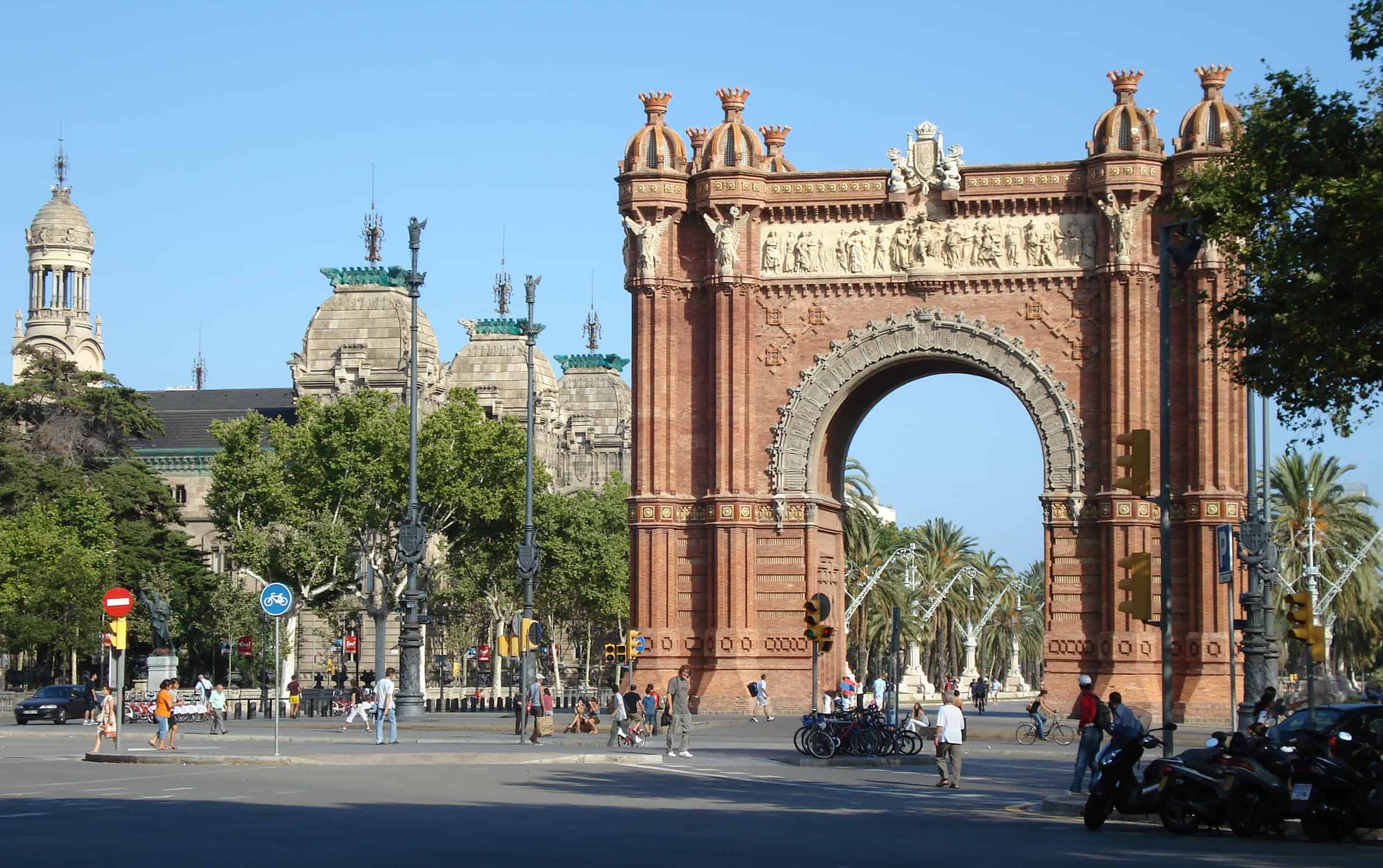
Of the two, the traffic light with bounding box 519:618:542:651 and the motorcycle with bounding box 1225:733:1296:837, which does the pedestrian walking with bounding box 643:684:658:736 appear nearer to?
the traffic light with bounding box 519:618:542:651

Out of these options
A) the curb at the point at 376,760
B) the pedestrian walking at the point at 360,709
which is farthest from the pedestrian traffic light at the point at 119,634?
the pedestrian walking at the point at 360,709

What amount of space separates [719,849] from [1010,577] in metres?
96.9

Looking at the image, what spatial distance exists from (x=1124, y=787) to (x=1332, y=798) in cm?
241

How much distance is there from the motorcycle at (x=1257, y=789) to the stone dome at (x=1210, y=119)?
2935cm

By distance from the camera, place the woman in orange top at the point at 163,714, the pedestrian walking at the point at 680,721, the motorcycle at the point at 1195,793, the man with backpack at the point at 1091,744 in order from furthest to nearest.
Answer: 1. the woman in orange top at the point at 163,714
2. the pedestrian walking at the point at 680,721
3. the man with backpack at the point at 1091,744
4. the motorcycle at the point at 1195,793

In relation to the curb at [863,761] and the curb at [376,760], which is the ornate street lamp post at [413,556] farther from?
the curb at [863,761]

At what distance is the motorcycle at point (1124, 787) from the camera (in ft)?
75.4

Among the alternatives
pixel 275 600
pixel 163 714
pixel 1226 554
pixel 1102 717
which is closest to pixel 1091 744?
pixel 1102 717

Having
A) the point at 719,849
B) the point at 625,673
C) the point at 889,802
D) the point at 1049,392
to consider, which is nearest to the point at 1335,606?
the point at 1049,392

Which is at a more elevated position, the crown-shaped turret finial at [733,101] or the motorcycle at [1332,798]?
the crown-shaped turret finial at [733,101]

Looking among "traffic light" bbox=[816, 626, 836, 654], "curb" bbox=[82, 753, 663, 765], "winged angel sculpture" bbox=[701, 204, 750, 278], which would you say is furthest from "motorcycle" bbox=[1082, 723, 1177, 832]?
"winged angel sculpture" bbox=[701, 204, 750, 278]

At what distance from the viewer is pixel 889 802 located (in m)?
26.7

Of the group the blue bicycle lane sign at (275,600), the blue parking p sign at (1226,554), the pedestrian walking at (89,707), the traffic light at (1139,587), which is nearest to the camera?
the traffic light at (1139,587)

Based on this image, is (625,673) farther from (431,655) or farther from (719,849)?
(431,655)
